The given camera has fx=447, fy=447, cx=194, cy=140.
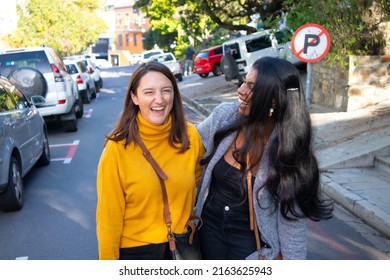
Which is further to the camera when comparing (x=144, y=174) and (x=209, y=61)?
(x=209, y=61)

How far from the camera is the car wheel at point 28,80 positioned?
9351 millimetres

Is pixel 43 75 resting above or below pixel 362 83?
above

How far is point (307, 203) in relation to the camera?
6.72 feet

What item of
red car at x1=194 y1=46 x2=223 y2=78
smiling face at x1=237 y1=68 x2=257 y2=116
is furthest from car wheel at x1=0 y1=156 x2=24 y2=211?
red car at x1=194 y1=46 x2=223 y2=78

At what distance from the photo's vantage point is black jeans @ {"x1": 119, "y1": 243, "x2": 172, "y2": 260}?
2094 millimetres

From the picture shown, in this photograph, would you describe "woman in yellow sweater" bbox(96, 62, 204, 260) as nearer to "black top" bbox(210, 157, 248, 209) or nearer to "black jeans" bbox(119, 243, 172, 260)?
"black jeans" bbox(119, 243, 172, 260)

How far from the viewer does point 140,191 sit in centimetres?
201

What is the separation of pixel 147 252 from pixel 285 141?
0.82 metres

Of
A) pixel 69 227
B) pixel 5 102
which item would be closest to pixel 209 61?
pixel 5 102

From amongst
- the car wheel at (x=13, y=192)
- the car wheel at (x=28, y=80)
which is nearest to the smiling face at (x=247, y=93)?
the car wheel at (x=13, y=192)

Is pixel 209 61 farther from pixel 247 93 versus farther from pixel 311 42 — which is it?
pixel 247 93

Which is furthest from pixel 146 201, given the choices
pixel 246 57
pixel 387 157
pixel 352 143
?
pixel 246 57

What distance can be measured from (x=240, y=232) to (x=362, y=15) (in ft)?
29.9

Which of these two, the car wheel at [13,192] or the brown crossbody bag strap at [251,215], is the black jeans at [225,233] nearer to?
the brown crossbody bag strap at [251,215]
